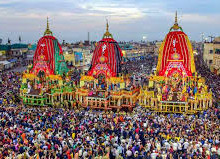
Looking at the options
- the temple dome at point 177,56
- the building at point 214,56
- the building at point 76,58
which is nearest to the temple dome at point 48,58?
the temple dome at point 177,56

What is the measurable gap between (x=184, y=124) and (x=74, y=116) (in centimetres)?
1052

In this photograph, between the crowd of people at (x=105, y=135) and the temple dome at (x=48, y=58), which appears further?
the temple dome at (x=48, y=58)

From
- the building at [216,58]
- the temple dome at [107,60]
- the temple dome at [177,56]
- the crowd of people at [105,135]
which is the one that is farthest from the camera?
the building at [216,58]

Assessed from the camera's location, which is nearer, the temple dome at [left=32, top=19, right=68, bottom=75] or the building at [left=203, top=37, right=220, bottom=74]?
the temple dome at [left=32, top=19, right=68, bottom=75]

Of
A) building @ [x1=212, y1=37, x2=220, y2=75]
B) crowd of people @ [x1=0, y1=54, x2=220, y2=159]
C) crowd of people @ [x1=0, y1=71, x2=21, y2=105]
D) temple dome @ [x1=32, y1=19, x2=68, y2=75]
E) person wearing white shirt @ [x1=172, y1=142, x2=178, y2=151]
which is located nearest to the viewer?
crowd of people @ [x1=0, y1=54, x2=220, y2=159]

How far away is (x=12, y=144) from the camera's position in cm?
2000

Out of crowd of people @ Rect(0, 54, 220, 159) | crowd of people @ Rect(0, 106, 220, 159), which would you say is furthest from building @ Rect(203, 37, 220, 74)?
crowd of people @ Rect(0, 106, 220, 159)

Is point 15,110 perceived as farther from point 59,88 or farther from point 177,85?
point 177,85

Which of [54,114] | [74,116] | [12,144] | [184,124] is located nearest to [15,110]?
[54,114]

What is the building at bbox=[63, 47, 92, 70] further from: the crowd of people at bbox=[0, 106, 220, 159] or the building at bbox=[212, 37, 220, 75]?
the crowd of people at bbox=[0, 106, 220, 159]

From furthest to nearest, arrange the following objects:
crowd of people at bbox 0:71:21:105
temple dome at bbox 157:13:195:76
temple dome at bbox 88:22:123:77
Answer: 1. temple dome at bbox 88:22:123:77
2. crowd of people at bbox 0:71:21:105
3. temple dome at bbox 157:13:195:76

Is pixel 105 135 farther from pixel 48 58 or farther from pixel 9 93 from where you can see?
pixel 9 93

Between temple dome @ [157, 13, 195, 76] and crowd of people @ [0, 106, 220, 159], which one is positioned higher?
temple dome @ [157, 13, 195, 76]

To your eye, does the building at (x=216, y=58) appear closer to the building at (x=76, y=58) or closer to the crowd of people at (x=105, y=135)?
the crowd of people at (x=105, y=135)
